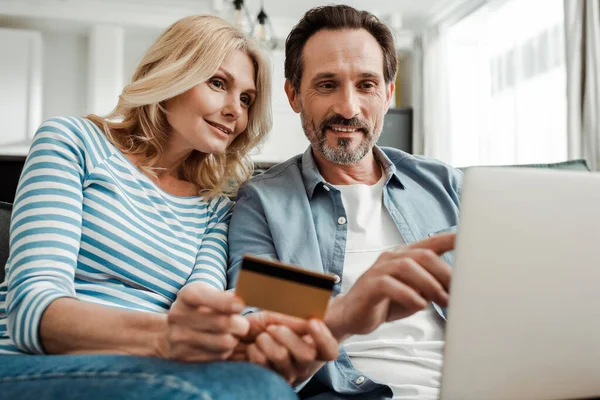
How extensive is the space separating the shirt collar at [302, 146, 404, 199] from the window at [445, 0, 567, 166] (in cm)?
281

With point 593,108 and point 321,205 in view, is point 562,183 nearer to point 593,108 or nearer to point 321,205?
point 321,205

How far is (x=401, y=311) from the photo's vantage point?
75cm

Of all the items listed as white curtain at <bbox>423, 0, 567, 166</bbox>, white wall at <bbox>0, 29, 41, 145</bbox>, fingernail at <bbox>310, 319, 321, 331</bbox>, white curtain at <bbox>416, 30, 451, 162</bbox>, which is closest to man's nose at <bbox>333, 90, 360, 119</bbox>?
fingernail at <bbox>310, 319, 321, 331</bbox>

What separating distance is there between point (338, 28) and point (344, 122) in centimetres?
26

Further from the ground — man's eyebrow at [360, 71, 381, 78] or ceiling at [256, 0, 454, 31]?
ceiling at [256, 0, 454, 31]

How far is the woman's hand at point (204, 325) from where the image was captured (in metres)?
0.59

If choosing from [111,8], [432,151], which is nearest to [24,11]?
[111,8]

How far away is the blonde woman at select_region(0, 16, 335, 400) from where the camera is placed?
558mm

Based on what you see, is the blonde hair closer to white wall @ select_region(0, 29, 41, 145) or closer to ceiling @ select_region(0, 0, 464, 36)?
ceiling @ select_region(0, 0, 464, 36)

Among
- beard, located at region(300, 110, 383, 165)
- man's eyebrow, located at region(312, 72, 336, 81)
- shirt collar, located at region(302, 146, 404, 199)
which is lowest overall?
shirt collar, located at region(302, 146, 404, 199)

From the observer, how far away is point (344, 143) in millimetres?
1335

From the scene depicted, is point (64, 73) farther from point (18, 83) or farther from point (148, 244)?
point (148, 244)

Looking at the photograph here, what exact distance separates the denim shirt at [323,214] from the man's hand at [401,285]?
313mm

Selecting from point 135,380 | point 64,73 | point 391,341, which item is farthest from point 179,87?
point 64,73
